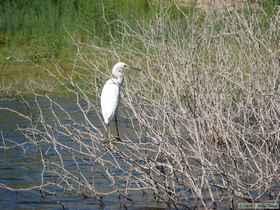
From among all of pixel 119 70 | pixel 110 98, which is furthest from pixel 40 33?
pixel 110 98

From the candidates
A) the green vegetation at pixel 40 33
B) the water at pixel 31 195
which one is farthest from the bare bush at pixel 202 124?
the green vegetation at pixel 40 33

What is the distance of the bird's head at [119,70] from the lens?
423 inches

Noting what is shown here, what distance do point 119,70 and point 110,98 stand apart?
438 mm

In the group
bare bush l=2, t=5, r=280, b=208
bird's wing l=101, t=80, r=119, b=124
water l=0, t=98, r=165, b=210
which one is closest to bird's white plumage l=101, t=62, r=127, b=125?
bird's wing l=101, t=80, r=119, b=124

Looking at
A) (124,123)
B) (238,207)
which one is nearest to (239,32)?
(238,207)

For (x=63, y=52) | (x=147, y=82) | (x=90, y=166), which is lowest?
(x=90, y=166)

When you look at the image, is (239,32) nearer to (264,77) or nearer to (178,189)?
(264,77)

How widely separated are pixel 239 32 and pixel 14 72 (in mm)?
17838

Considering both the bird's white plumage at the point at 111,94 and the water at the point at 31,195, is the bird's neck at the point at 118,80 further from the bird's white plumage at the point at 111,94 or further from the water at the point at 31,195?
the water at the point at 31,195

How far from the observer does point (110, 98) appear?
1057cm

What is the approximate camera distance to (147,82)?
10906 millimetres

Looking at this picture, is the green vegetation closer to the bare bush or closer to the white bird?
the white bird

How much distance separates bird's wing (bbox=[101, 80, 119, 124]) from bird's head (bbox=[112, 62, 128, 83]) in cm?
21

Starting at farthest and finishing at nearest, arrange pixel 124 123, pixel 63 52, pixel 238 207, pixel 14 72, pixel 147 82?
pixel 14 72 < pixel 63 52 < pixel 124 123 < pixel 147 82 < pixel 238 207
